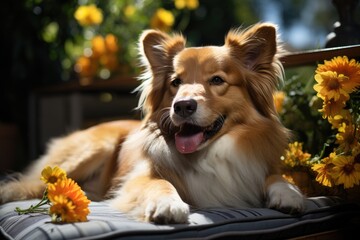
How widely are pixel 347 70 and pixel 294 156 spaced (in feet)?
2.01

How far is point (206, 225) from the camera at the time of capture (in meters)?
1.84

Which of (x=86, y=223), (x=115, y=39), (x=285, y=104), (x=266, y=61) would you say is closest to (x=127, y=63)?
(x=115, y=39)

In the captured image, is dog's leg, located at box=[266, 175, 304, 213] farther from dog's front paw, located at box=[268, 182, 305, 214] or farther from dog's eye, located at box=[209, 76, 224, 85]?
dog's eye, located at box=[209, 76, 224, 85]

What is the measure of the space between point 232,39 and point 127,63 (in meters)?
2.96

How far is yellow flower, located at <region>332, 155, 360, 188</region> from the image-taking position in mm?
2148

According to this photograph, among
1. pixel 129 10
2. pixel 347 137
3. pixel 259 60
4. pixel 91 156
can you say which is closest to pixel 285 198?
pixel 347 137

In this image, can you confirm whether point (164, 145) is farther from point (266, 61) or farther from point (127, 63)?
point (127, 63)

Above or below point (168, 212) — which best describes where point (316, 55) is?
above

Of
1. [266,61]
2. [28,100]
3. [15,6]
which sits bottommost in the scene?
[28,100]

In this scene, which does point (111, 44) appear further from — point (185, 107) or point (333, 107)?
point (333, 107)

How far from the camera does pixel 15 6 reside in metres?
4.63

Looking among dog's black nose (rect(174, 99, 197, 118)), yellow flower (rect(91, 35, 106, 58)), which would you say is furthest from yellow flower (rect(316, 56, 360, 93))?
yellow flower (rect(91, 35, 106, 58))

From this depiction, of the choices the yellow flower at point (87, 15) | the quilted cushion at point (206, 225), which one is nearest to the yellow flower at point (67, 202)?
the quilted cushion at point (206, 225)

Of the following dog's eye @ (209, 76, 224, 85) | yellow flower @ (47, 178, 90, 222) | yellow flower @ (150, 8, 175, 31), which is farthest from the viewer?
yellow flower @ (150, 8, 175, 31)
